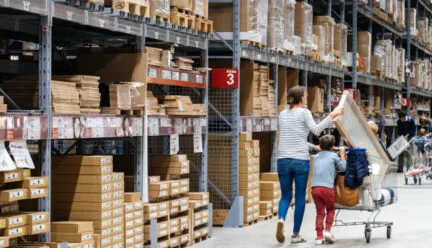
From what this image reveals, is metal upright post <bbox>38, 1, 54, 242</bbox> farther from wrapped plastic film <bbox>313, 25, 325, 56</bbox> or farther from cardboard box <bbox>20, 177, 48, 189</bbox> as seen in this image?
wrapped plastic film <bbox>313, 25, 325, 56</bbox>

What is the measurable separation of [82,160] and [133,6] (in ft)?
5.70

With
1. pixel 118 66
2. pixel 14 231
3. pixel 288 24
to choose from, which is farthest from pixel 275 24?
pixel 14 231

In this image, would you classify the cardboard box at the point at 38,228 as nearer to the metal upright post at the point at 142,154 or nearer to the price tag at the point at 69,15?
the price tag at the point at 69,15

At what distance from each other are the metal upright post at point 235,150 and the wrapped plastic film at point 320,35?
5.21 metres

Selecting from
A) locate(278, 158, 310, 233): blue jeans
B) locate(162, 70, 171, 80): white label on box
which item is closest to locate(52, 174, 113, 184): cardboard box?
locate(162, 70, 171, 80): white label on box

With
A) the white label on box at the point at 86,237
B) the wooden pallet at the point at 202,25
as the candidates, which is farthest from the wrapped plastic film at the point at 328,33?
the white label on box at the point at 86,237

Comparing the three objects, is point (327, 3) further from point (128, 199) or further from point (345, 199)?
point (128, 199)

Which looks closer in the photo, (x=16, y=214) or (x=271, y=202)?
(x=16, y=214)

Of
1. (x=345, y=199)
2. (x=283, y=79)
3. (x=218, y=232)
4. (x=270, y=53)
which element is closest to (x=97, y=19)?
(x=345, y=199)

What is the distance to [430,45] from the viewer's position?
35.6m

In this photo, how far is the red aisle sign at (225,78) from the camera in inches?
502

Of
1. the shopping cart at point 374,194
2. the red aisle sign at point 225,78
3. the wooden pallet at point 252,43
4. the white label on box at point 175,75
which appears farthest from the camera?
the wooden pallet at point 252,43

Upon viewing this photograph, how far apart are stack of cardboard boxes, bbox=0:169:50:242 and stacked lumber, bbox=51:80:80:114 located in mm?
690

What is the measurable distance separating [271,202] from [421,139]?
1023 centimetres
